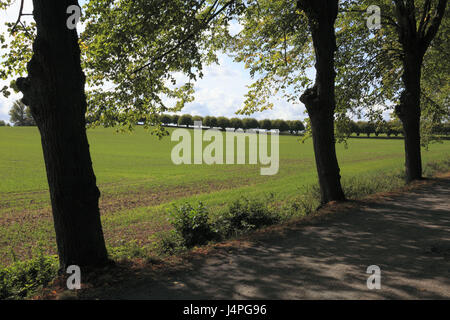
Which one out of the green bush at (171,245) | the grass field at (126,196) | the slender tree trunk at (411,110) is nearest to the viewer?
the green bush at (171,245)

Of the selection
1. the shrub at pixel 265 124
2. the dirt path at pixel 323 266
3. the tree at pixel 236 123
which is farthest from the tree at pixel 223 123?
the dirt path at pixel 323 266

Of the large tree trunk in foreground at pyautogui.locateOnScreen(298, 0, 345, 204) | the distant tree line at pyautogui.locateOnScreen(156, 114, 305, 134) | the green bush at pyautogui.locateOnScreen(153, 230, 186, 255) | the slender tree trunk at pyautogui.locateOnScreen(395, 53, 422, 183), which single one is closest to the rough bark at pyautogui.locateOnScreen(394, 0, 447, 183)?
the slender tree trunk at pyautogui.locateOnScreen(395, 53, 422, 183)

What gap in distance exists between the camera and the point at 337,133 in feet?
49.9

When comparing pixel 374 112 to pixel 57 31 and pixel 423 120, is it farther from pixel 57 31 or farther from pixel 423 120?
pixel 57 31

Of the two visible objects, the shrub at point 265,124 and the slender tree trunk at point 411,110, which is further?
the shrub at point 265,124

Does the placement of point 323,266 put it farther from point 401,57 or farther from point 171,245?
point 401,57

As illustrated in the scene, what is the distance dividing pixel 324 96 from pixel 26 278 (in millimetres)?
9046

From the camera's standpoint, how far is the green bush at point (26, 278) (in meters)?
5.20

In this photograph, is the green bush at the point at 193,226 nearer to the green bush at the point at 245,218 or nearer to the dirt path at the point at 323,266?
the green bush at the point at 245,218

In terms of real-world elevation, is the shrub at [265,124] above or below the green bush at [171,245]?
above

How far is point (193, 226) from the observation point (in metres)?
7.66

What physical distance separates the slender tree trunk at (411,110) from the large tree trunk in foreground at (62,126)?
47.1ft

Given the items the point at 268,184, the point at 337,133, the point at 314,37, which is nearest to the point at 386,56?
the point at 337,133

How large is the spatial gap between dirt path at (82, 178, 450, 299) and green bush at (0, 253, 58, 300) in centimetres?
188
